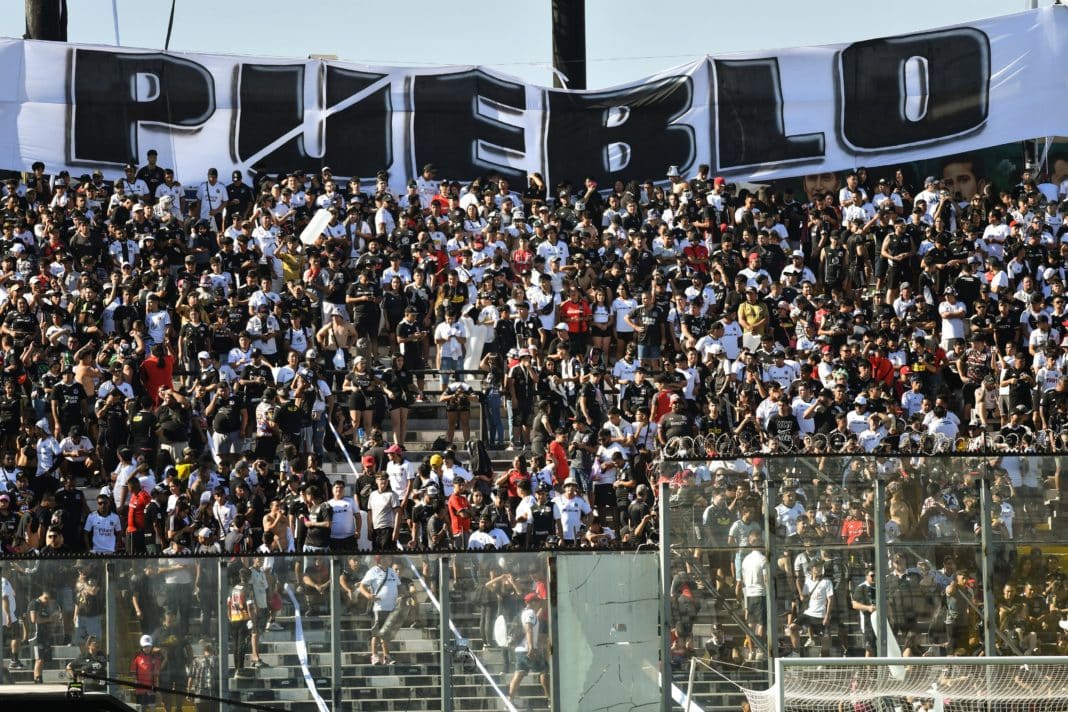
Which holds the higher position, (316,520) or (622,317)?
(622,317)

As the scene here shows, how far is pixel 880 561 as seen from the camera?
16.2 meters

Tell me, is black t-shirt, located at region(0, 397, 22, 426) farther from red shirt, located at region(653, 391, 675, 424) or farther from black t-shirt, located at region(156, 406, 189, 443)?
red shirt, located at region(653, 391, 675, 424)

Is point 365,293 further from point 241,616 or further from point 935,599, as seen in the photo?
point 935,599

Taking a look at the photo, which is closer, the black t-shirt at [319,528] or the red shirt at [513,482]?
the black t-shirt at [319,528]

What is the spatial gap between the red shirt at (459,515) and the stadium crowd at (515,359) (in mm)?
43

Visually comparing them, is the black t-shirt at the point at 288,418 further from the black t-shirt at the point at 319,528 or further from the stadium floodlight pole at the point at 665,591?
the stadium floodlight pole at the point at 665,591

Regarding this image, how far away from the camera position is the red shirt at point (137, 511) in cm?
2084

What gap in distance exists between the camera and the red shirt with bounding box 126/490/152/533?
2084 centimetres


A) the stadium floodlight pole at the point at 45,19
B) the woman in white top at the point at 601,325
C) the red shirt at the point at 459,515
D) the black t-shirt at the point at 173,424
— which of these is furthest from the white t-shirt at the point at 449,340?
the stadium floodlight pole at the point at 45,19

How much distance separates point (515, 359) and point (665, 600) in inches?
311

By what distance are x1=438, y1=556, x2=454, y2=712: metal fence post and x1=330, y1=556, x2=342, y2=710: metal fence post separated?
3.02ft

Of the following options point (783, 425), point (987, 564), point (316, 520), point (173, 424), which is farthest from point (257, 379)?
point (987, 564)

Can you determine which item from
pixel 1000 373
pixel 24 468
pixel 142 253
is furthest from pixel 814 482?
pixel 142 253

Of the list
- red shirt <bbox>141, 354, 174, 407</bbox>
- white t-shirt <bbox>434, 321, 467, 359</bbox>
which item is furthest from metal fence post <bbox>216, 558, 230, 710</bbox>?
white t-shirt <bbox>434, 321, 467, 359</bbox>
